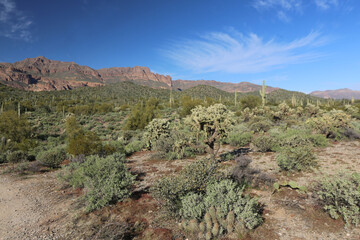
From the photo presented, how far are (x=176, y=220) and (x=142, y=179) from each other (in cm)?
383

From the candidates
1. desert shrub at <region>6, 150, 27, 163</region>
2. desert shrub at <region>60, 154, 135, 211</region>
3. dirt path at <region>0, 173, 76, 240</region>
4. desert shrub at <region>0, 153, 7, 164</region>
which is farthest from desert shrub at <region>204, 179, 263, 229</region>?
desert shrub at <region>0, 153, 7, 164</region>

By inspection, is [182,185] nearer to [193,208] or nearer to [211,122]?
[193,208]

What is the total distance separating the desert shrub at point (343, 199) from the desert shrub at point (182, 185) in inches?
117

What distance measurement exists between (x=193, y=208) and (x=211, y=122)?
497 centimetres

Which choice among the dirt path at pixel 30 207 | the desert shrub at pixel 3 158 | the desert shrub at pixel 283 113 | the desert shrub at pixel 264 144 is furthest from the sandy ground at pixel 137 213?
the desert shrub at pixel 283 113

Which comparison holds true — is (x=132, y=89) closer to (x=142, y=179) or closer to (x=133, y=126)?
(x=133, y=126)

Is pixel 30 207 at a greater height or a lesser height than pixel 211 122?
lesser

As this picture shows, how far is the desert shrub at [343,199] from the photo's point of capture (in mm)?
4133

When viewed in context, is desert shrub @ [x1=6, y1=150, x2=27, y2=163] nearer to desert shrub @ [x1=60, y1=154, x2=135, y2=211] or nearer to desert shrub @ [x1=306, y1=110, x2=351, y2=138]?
desert shrub @ [x1=60, y1=154, x2=135, y2=211]

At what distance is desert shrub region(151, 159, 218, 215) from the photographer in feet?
16.3

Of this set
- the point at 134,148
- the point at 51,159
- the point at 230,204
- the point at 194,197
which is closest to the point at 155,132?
the point at 134,148

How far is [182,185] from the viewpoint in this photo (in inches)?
200

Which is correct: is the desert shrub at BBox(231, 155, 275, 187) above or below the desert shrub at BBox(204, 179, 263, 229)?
→ below

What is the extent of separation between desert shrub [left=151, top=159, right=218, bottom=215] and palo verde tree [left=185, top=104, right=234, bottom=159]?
2.77 meters
